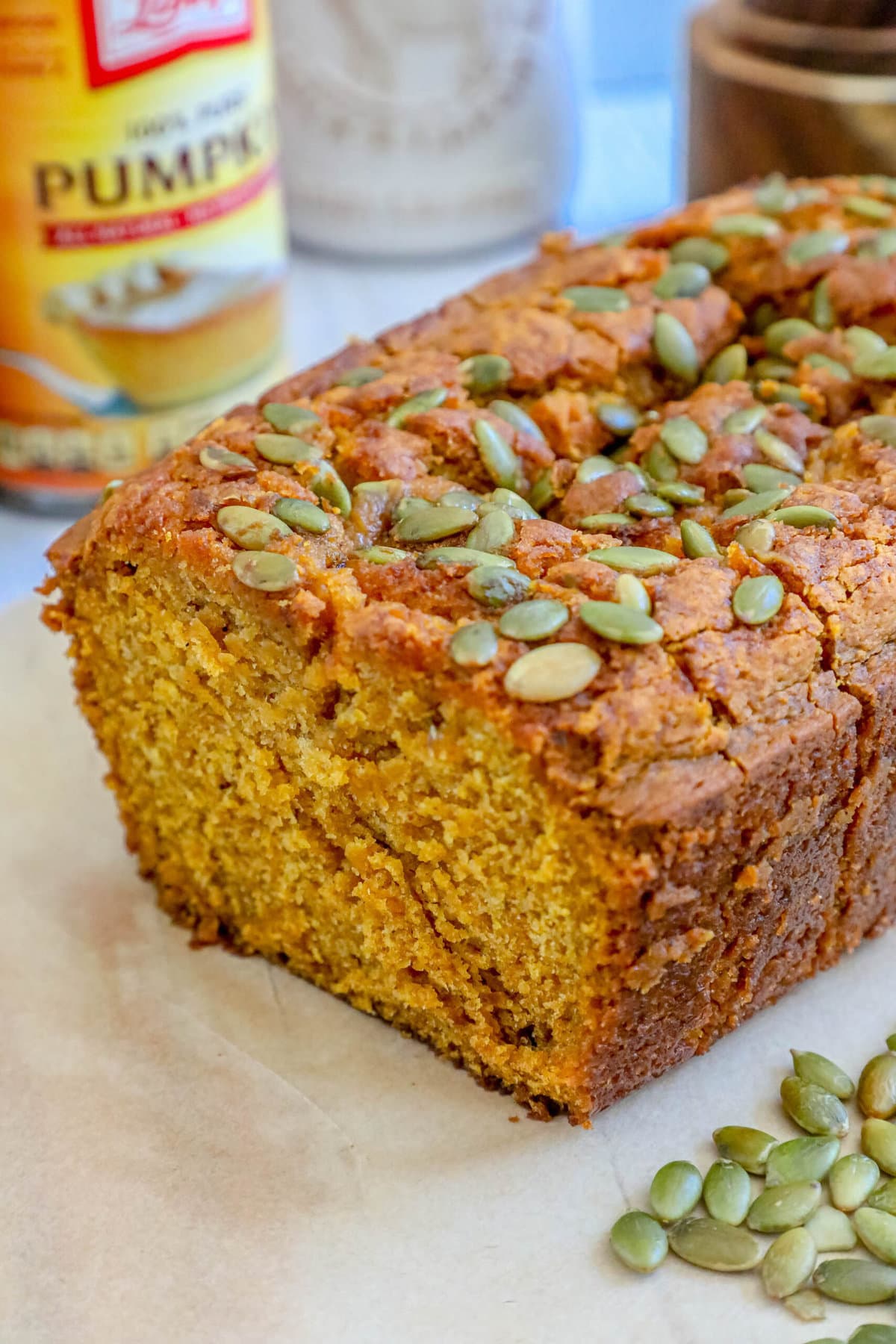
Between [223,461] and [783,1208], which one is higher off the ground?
[223,461]

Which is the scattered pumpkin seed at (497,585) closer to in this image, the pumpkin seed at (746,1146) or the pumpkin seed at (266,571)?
the pumpkin seed at (266,571)

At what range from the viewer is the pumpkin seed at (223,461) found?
5.64ft

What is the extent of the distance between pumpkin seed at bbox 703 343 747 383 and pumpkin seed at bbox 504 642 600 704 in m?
0.69

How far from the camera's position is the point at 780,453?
69.8 inches

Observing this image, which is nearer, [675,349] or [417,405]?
[417,405]

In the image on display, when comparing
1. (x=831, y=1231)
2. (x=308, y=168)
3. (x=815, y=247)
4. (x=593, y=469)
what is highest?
(x=815, y=247)

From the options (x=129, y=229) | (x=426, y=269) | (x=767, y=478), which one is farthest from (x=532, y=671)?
(x=426, y=269)

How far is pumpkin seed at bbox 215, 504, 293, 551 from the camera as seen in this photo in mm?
1589

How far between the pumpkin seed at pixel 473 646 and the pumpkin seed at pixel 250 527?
26 centimetres

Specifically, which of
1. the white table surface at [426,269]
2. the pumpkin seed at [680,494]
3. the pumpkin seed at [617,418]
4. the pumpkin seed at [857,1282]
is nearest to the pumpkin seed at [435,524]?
the pumpkin seed at [680,494]

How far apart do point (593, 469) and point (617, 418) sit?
0.13m

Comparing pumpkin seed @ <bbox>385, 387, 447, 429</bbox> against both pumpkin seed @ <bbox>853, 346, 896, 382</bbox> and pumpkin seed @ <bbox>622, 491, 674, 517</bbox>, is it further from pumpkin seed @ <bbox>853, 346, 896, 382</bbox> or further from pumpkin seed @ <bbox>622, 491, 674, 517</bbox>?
pumpkin seed @ <bbox>853, 346, 896, 382</bbox>

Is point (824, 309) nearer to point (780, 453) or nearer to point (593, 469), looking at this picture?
point (780, 453)

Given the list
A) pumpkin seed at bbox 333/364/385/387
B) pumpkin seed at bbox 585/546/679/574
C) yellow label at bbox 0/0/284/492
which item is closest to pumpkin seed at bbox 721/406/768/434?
pumpkin seed at bbox 585/546/679/574
